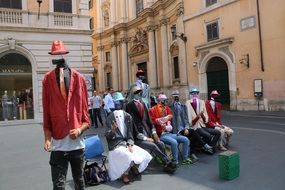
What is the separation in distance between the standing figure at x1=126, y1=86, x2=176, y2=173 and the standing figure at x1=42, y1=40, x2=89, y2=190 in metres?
3.33

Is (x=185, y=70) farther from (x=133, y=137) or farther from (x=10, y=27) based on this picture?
(x=133, y=137)

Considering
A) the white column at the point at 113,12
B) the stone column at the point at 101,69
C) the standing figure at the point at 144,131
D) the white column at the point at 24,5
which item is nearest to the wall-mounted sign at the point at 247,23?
the white column at the point at 24,5

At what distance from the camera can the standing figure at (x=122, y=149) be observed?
666 cm

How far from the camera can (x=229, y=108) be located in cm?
2370

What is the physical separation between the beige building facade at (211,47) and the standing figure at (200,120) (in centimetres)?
1241

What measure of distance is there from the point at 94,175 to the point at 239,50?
1758 centimetres

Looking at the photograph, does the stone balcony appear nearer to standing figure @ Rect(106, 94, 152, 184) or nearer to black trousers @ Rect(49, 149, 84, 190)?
standing figure @ Rect(106, 94, 152, 184)

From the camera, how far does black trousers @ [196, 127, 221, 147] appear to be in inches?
339

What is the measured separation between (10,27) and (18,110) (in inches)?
176

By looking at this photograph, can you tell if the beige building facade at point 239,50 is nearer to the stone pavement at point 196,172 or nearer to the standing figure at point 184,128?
the stone pavement at point 196,172

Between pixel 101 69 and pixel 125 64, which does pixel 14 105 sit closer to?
pixel 125 64

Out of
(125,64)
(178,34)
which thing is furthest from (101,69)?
(178,34)

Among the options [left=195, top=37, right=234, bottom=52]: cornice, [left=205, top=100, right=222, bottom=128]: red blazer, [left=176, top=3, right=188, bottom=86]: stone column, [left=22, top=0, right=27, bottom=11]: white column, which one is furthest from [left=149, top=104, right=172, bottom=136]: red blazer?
[left=176, top=3, right=188, bottom=86]: stone column

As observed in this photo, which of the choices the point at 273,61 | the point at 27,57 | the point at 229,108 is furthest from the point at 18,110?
the point at 273,61
